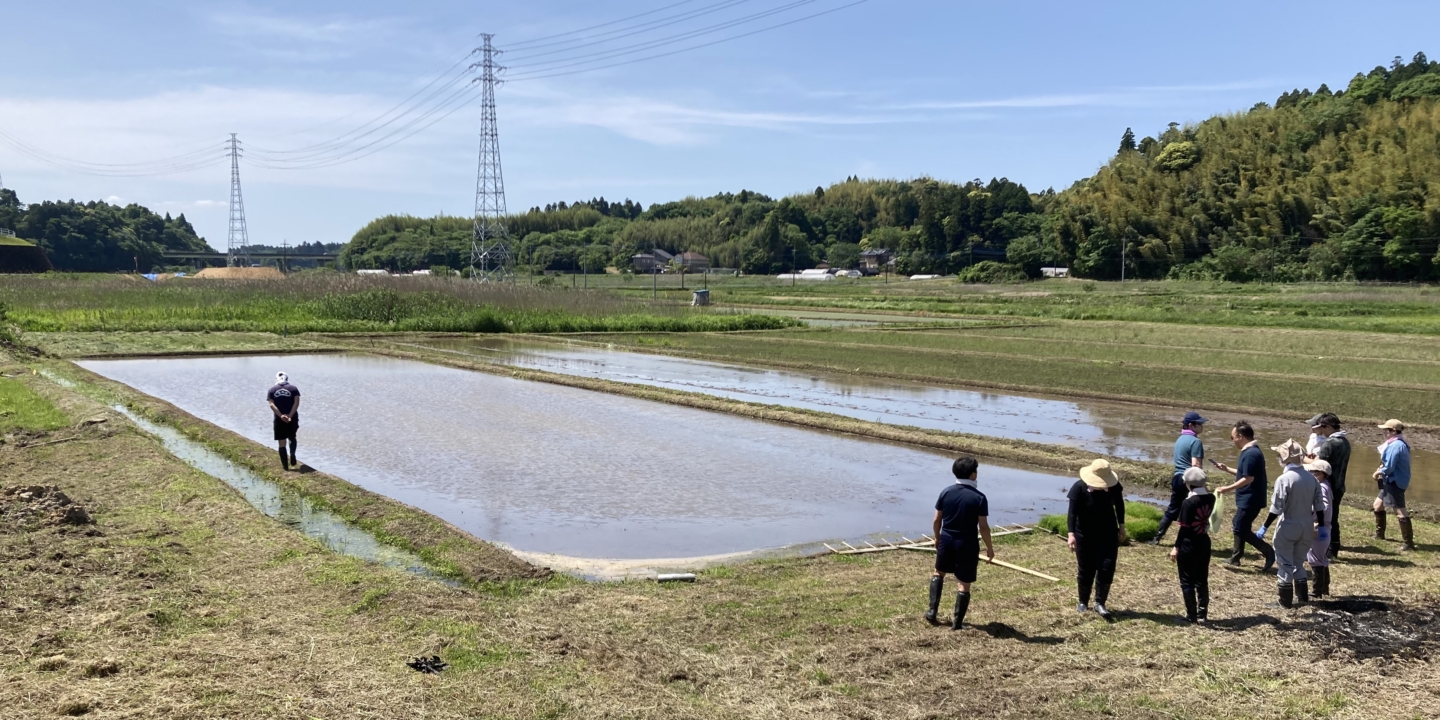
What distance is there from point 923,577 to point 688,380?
17519 mm

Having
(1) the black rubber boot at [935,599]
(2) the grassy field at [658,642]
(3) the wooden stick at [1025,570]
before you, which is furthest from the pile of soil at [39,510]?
(3) the wooden stick at [1025,570]

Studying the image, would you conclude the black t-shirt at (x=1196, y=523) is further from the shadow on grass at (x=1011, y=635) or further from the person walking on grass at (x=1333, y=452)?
the person walking on grass at (x=1333, y=452)

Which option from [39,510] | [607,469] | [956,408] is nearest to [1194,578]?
[607,469]

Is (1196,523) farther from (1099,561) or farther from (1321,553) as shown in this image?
(1321,553)

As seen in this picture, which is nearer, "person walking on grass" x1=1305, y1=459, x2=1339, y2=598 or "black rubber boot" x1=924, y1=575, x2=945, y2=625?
"black rubber boot" x1=924, y1=575, x2=945, y2=625

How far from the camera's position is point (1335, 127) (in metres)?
84.2

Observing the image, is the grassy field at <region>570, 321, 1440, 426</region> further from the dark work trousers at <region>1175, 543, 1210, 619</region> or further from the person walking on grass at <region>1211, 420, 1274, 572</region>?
the dark work trousers at <region>1175, 543, 1210, 619</region>

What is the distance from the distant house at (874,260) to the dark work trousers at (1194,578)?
390ft

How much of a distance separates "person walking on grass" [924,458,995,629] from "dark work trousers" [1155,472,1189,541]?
3.04 metres

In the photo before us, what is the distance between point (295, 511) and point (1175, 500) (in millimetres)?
9486

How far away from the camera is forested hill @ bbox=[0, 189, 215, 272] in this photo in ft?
369

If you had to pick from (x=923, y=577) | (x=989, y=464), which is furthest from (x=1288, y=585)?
(x=989, y=464)

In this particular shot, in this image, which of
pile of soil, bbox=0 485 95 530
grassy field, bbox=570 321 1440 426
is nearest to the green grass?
pile of soil, bbox=0 485 95 530

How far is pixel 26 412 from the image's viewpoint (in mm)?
16500
